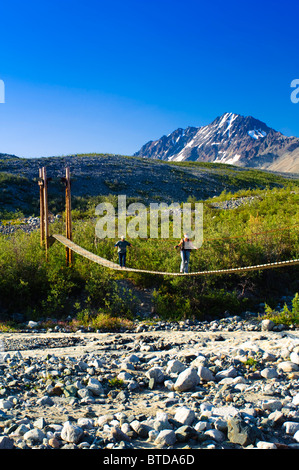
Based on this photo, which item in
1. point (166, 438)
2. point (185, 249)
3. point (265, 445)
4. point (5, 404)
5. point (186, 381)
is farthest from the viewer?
point (185, 249)

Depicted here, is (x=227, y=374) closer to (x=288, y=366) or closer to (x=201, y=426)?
(x=288, y=366)

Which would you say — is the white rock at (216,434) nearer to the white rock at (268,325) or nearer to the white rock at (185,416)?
the white rock at (185,416)

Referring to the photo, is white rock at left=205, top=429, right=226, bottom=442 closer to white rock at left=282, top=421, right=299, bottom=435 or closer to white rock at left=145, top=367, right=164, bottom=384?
white rock at left=282, top=421, right=299, bottom=435

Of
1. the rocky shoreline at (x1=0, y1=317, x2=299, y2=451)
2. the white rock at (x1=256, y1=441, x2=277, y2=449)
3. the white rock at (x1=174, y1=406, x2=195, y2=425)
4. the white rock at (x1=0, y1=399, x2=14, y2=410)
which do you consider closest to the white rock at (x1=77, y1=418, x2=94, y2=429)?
the rocky shoreline at (x1=0, y1=317, x2=299, y2=451)

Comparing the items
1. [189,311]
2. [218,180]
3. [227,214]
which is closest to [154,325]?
[189,311]

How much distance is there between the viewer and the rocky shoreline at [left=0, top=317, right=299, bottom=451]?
2.83m

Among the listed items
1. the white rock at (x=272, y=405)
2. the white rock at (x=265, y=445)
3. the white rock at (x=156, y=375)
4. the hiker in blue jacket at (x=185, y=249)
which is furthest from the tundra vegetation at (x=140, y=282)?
the white rock at (x=265, y=445)

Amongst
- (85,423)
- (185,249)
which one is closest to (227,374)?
(85,423)

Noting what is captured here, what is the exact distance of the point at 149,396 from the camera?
12.6 ft

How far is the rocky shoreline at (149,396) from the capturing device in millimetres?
2832

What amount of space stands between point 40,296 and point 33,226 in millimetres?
6062

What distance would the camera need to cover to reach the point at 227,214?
14750 mm

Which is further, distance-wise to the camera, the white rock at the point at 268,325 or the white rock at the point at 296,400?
the white rock at the point at 268,325

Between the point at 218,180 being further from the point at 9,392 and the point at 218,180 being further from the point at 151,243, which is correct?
the point at 9,392
